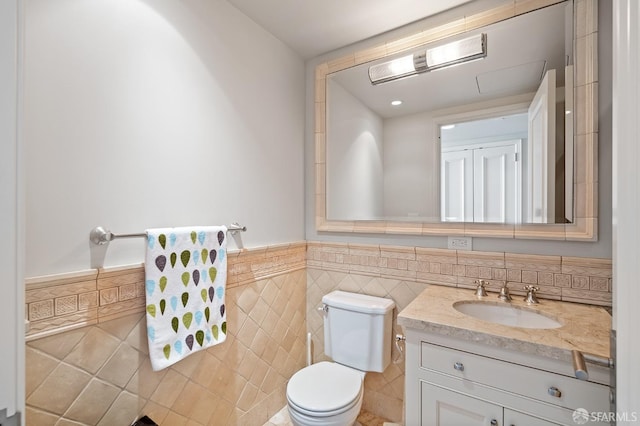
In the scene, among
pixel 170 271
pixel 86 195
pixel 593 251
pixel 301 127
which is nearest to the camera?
pixel 86 195

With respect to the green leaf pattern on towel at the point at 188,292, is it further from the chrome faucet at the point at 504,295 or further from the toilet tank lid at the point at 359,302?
the chrome faucet at the point at 504,295

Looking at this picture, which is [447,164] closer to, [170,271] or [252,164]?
[252,164]

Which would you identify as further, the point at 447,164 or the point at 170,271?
the point at 447,164

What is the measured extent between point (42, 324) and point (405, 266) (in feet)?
5.32

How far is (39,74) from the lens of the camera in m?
0.95

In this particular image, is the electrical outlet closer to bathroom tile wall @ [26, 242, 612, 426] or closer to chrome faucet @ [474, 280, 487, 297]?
bathroom tile wall @ [26, 242, 612, 426]

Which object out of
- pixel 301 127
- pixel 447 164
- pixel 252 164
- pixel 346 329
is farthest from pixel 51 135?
pixel 447 164

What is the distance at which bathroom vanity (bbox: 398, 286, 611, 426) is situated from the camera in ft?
3.13

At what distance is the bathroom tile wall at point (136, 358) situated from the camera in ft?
3.18

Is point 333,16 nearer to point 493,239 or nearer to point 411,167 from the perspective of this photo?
point 411,167

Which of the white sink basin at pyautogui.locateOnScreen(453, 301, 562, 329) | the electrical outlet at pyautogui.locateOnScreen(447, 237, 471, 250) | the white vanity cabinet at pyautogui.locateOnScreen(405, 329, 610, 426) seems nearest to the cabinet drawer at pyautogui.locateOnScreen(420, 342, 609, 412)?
the white vanity cabinet at pyautogui.locateOnScreen(405, 329, 610, 426)

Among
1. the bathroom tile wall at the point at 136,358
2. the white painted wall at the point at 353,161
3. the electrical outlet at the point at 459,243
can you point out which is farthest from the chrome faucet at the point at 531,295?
the bathroom tile wall at the point at 136,358

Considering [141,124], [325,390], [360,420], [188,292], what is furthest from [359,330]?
[141,124]

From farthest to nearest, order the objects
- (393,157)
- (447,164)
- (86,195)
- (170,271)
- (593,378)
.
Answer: (393,157)
(447,164)
(170,271)
(86,195)
(593,378)
